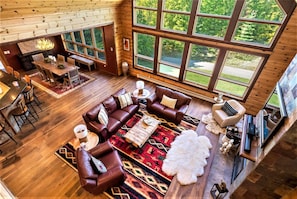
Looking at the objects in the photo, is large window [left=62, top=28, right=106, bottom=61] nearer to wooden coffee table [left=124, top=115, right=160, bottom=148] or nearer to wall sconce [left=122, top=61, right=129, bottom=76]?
wall sconce [left=122, top=61, right=129, bottom=76]

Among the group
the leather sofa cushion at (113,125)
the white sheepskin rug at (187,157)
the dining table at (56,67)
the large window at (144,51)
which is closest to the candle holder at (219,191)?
the white sheepskin rug at (187,157)

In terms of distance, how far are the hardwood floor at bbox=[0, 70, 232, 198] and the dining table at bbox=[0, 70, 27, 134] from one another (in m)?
0.80

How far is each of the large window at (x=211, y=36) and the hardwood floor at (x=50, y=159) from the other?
5.22 ft

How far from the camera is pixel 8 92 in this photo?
15.4 ft

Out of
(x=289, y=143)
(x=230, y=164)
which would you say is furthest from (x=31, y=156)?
(x=289, y=143)

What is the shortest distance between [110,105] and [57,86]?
378 centimetres

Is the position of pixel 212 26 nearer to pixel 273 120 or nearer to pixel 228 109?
pixel 228 109

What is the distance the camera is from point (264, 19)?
14.3 feet

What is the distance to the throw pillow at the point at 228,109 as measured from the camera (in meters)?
4.85

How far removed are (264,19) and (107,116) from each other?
17.5 feet

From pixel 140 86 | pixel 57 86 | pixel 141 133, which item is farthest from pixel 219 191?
pixel 57 86

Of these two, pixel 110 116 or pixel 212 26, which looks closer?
pixel 110 116

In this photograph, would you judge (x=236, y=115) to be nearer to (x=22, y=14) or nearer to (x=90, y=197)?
(x=90, y=197)

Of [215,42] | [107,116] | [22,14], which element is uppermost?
[22,14]
